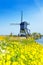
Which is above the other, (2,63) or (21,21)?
(21,21)

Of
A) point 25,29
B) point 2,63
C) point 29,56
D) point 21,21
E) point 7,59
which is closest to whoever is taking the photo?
point 2,63

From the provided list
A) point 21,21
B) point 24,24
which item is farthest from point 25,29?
point 21,21

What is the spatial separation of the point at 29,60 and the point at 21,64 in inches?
35.0

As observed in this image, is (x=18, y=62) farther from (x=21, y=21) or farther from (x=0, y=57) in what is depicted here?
(x=21, y=21)

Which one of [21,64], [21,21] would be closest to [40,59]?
[21,64]

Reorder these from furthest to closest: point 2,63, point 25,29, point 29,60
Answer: point 25,29
point 29,60
point 2,63

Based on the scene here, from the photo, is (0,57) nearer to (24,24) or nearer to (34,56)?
(34,56)

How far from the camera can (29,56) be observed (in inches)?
314

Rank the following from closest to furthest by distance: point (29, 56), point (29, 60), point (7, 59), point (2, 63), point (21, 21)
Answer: point (2, 63), point (7, 59), point (29, 60), point (29, 56), point (21, 21)

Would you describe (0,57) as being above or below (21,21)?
below

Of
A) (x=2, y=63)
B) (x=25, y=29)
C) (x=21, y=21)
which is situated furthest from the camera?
(x=21, y=21)

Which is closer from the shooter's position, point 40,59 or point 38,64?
point 38,64

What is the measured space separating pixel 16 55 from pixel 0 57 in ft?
2.18

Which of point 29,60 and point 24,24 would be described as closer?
Answer: point 29,60
